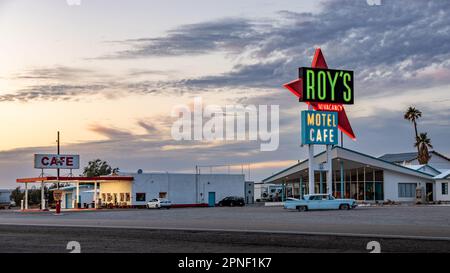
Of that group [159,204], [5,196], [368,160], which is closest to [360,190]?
[368,160]

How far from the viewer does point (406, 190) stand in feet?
261

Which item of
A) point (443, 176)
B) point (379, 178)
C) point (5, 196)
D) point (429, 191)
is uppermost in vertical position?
point (443, 176)

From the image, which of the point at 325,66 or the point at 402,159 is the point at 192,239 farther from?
the point at 402,159

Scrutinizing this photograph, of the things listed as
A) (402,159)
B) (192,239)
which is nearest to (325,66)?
(192,239)

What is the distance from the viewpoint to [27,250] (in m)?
22.0

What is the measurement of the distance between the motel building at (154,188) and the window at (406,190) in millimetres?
20135

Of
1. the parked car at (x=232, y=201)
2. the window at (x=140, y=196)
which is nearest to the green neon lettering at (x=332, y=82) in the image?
the parked car at (x=232, y=201)

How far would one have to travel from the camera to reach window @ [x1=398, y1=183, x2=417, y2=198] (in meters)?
79.4

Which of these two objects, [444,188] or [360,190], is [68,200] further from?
[444,188]

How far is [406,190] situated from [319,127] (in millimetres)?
24509

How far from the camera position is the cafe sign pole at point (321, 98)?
58344 mm

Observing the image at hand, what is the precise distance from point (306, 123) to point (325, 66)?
523 cm

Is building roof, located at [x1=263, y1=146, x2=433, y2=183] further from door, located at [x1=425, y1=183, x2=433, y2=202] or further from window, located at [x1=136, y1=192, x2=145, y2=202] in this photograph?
window, located at [x1=136, y1=192, x2=145, y2=202]

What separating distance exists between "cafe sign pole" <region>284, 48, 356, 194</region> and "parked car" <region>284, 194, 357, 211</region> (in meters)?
5.91
